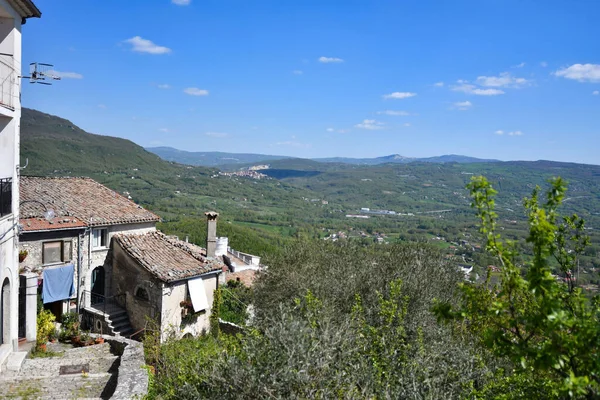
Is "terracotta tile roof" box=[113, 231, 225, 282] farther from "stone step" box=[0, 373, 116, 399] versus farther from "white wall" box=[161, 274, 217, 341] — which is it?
"stone step" box=[0, 373, 116, 399]

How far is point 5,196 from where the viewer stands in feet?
44.0

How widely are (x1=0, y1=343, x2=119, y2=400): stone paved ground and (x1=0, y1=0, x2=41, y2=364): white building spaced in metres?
0.89

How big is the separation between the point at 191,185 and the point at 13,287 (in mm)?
141213

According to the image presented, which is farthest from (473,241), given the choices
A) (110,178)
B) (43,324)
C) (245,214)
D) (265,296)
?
(43,324)

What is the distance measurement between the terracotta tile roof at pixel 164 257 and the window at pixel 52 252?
271 centimetres

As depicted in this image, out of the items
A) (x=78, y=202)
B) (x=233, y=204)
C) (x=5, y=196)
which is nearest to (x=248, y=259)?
(x=78, y=202)

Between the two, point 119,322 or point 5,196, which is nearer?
point 5,196

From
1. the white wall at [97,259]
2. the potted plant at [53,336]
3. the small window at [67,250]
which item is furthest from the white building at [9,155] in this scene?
the white wall at [97,259]

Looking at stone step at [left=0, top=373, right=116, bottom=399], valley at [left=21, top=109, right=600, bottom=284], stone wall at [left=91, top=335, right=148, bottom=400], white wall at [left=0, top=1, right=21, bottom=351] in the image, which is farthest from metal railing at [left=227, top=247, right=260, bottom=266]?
stone step at [left=0, top=373, right=116, bottom=399]

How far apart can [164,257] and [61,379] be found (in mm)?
9892

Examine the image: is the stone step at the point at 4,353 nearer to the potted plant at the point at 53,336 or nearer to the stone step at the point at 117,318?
the potted plant at the point at 53,336

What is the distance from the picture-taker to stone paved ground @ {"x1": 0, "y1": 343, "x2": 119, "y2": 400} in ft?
39.7

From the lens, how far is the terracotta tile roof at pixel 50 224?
62.4ft

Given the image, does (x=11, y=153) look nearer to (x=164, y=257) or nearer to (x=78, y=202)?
(x=78, y=202)
